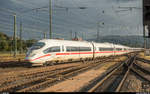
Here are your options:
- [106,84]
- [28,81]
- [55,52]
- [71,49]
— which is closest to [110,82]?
[106,84]

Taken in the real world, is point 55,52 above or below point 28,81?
above

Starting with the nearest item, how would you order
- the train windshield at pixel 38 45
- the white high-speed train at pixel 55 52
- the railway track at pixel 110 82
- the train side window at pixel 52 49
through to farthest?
the railway track at pixel 110 82 → the white high-speed train at pixel 55 52 → the train windshield at pixel 38 45 → the train side window at pixel 52 49

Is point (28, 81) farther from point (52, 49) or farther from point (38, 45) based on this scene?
point (52, 49)

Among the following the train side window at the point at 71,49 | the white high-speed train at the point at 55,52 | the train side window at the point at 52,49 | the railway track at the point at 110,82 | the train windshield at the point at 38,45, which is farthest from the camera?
the train side window at the point at 71,49

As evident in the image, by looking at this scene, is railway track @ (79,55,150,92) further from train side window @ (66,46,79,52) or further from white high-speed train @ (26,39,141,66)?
train side window @ (66,46,79,52)

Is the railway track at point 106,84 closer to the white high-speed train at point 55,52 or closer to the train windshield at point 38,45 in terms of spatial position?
the white high-speed train at point 55,52

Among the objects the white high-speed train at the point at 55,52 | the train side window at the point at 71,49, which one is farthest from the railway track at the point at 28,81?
the train side window at the point at 71,49

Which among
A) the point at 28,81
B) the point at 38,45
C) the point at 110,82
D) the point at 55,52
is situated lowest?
the point at 110,82

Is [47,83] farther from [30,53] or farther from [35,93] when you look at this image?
[30,53]

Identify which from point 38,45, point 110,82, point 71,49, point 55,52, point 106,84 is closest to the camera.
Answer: point 106,84

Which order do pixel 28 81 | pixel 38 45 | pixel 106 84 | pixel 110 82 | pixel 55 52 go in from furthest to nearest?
pixel 55 52 < pixel 38 45 < pixel 110 82 < pixel 28 81 < pixel 106 84

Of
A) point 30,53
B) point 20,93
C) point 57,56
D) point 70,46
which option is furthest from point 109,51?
point 20,93

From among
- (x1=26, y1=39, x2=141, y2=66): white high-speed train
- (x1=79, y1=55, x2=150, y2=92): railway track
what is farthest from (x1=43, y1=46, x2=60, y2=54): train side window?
(x1=79, y1=55, x2=150, y2=92): railway track

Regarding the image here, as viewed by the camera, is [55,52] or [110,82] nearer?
[110,82]
